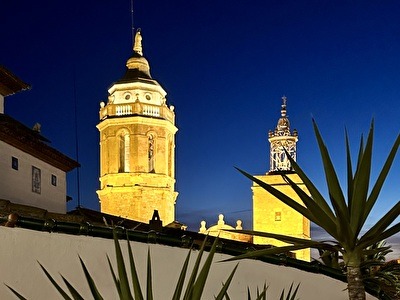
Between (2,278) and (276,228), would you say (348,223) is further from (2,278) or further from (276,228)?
(276,228)

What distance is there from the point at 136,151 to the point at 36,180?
86.2 feet

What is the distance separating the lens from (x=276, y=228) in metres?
41.1

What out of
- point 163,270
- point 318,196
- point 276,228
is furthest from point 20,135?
point 276,228

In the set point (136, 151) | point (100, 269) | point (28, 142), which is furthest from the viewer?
point (136, 151)

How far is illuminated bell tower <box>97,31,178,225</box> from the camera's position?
43219mm

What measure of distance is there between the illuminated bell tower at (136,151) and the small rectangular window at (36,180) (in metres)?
25.1

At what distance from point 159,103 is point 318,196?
38.2 metres

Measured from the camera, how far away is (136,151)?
43656 mm

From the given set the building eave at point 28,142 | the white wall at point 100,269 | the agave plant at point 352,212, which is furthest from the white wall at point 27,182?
Answer: the agave plant at point 352,212

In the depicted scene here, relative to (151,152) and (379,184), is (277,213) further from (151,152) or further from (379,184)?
(379,184)

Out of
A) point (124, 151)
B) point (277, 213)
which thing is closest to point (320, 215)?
point (277, 213)

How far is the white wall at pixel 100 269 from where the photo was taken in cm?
862

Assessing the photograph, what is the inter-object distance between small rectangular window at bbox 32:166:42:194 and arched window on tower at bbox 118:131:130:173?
26.2 meters

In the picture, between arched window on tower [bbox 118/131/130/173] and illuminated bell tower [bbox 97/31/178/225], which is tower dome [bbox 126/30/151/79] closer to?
illuminated bell tower [bbox 97/31/178/225]
